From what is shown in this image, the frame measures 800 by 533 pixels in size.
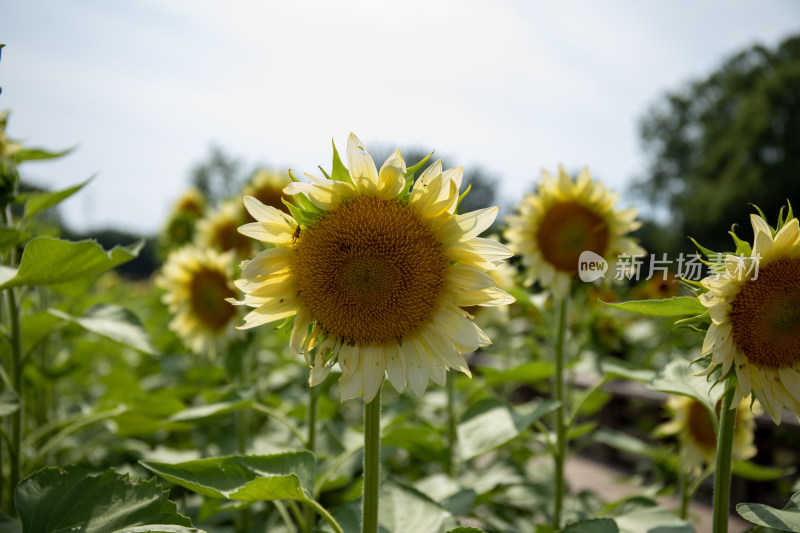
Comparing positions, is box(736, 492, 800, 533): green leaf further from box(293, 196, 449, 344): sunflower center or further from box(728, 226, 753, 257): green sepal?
box(293, 196, 449, 344): sunflower center

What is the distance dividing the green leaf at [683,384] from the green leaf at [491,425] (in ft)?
1.08

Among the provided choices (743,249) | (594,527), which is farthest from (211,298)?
(743,249)

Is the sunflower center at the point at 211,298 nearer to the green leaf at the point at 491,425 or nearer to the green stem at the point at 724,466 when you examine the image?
the green leaf at the point at 491,425

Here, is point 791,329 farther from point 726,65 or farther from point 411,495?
point 726,65

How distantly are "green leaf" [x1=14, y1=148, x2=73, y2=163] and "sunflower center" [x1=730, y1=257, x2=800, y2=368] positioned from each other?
1.96 meters

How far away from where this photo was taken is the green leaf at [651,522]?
4.88 feet

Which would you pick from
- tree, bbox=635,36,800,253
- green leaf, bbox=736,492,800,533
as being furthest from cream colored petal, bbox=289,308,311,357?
tree, bbox=635,36,800,253

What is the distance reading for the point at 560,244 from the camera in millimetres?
2283

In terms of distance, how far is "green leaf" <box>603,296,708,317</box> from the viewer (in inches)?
45.4

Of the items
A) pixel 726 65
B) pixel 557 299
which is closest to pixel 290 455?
pixel 557 299

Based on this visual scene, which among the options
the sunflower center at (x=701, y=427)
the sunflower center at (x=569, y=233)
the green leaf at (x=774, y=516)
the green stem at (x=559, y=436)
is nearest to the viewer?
the green leaf at (x=774, y=516)

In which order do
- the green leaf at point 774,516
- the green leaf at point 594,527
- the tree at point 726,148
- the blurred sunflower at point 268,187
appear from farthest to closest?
the tree at point 726,148
the blurred sunflower at point 268,187
the green leaf at point 594,527
the green leaf at point 774,516

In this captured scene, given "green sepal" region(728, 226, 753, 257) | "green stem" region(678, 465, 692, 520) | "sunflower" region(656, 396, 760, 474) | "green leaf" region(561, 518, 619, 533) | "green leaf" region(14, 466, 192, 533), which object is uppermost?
"green sepal" region(728, 226, 753, 257)

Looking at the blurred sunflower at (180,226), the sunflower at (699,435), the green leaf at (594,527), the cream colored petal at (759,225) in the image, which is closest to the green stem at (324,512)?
the green leaf at (594,527)
